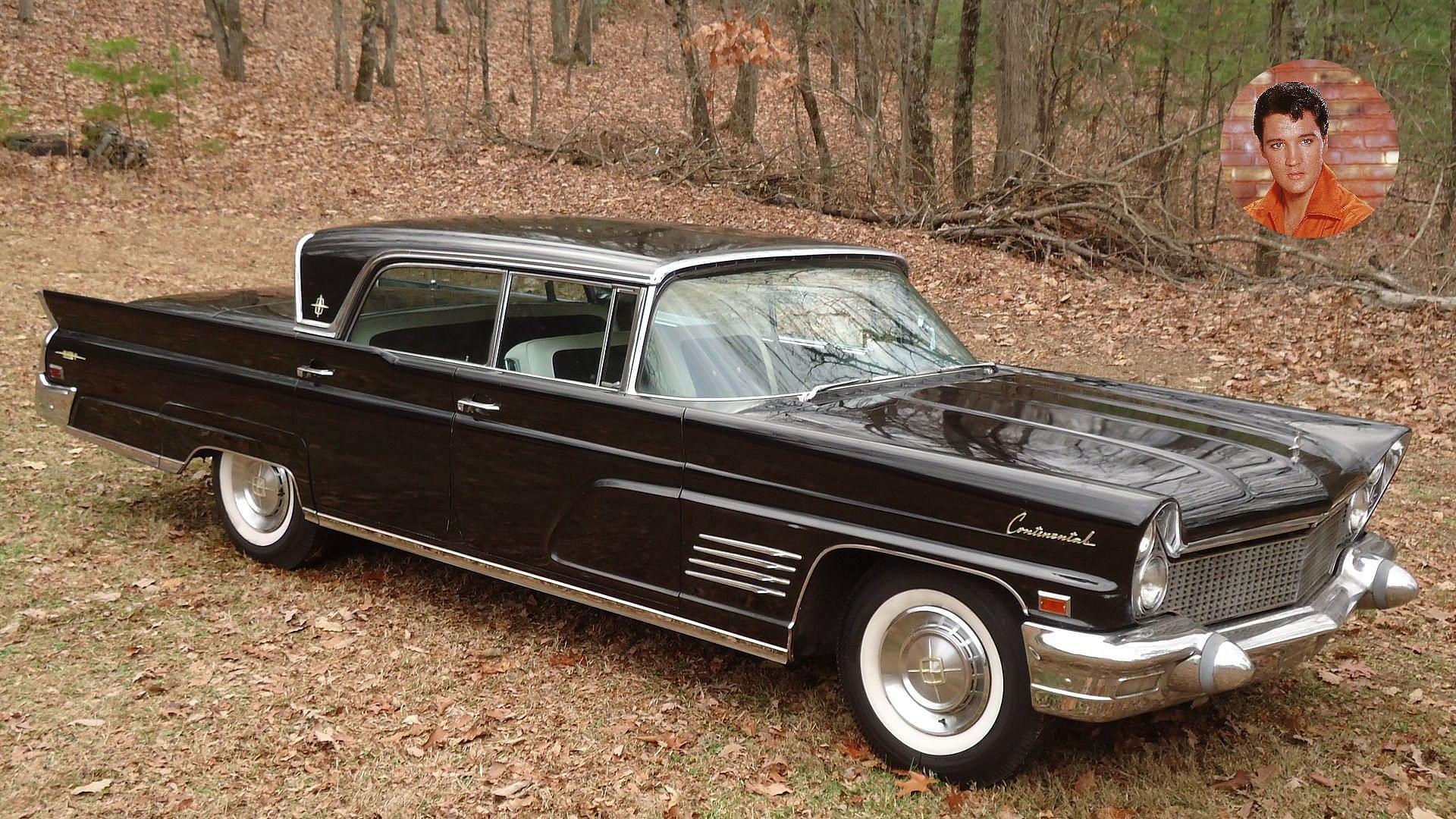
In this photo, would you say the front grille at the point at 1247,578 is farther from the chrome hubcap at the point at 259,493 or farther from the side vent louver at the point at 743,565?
the chrome hubcap at the point at 259,493

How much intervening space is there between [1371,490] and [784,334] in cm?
223

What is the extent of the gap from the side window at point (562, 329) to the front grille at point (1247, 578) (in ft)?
6.81

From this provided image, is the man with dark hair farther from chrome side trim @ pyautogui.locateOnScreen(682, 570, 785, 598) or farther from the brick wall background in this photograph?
chrome side trim @ pyautogui.locateOnScreen(682, 570, 785, 598)

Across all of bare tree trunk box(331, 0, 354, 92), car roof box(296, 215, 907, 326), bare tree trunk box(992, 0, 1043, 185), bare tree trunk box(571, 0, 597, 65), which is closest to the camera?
car roof box(296, 215, 907, 326)

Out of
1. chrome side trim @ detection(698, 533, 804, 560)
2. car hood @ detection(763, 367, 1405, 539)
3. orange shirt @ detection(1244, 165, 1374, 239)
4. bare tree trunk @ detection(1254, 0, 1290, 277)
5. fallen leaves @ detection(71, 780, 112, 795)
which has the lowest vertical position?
fallen leaves @ detection(71, 780, 112, 795)

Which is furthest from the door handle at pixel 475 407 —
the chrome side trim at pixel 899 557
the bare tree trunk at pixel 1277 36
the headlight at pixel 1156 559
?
the bare tree trunk at pixel 1277 36

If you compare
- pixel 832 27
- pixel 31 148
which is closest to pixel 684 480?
pixel 31 148

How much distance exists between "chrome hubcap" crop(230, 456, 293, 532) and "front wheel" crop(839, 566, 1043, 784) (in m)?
2.98

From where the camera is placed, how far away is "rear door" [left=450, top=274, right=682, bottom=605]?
4.16 meters

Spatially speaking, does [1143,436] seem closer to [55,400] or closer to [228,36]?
[55,400]

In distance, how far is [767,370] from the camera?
430 cm

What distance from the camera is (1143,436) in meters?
3.92

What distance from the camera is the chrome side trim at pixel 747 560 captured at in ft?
12.7

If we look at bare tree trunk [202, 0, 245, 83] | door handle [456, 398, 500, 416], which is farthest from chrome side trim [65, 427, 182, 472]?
bare tree trunk [202, 0, 245, 83]
